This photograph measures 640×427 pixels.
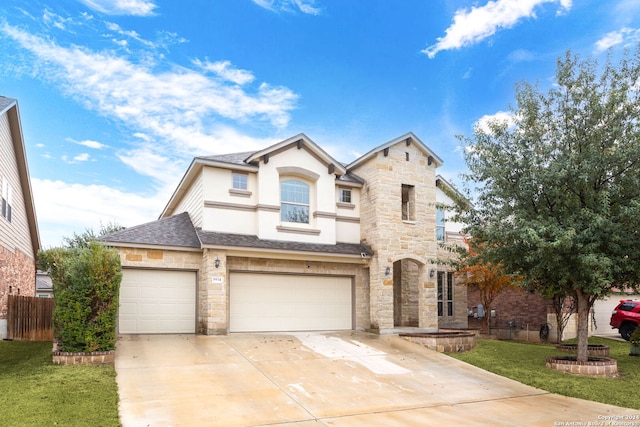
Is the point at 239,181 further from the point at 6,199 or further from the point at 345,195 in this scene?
the point at 6,199

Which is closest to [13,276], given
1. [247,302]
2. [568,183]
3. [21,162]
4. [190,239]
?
[21,162]

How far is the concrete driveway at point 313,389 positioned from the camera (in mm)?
7996

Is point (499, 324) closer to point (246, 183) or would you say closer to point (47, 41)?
point (246, 183)

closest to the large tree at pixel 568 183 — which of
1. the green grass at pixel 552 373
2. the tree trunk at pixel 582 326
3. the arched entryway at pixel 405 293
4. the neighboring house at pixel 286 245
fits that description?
the tree trunk at pixel 582 326

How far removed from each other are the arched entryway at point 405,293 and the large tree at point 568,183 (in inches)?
267

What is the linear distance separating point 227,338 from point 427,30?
12.8 meters

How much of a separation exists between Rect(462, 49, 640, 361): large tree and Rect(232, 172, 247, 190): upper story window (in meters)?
7.56

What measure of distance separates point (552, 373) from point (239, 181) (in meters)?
11.0

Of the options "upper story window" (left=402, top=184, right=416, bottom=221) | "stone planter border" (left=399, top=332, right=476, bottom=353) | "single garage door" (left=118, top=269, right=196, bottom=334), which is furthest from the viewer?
"upper story window" (left=402, top=184, right=416, bottom=221)

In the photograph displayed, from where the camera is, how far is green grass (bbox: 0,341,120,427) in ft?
23.0

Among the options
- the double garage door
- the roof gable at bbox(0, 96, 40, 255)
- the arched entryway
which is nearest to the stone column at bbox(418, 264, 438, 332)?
the arched entryway

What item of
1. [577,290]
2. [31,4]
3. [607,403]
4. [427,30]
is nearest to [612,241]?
[577,290]

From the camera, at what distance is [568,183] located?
12031 millimetres

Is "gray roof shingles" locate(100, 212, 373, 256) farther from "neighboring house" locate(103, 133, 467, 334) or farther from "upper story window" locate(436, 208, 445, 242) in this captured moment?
"upper story window" locate(436, 208, 445, 242)
